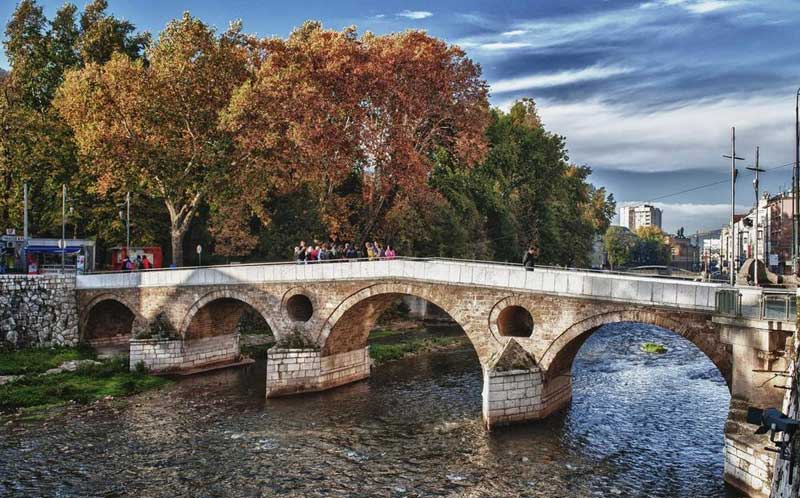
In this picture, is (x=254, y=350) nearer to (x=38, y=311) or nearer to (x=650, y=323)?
(x=38, y=311)

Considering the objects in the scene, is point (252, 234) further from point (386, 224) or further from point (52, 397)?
point (52, 397)

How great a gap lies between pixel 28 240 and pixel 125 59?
1173 cm

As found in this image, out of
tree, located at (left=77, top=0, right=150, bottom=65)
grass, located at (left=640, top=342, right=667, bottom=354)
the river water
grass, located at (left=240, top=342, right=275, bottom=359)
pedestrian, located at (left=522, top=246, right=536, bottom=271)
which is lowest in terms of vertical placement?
the river water

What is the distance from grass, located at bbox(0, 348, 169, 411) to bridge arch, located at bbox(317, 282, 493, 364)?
8249mm

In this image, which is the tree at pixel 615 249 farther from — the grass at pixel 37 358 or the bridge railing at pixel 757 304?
the bridge railing at pixel 757 304

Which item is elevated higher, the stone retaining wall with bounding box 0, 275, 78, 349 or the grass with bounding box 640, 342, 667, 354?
the stone retaining wall with bounding box 0, 275, 78, 349

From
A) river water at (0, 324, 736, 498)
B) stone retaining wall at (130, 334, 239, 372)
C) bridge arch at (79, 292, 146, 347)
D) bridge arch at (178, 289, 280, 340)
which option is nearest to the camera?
river water at (0, 324, 736, 498)

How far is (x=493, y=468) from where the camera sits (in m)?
17.8

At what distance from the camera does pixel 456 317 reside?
23.2 metres

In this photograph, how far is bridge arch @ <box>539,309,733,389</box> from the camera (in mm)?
17562

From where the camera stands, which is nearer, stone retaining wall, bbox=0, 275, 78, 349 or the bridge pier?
the bridge pier

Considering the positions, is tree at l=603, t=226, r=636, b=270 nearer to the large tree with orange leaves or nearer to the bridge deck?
the large tree with orange leaves

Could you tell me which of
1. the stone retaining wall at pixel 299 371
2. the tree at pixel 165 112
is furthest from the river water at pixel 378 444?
the tree at pixel 165 112

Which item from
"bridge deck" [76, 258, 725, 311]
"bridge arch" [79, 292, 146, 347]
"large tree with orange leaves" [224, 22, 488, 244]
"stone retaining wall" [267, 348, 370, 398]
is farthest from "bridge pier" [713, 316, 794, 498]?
"bridge arch" [79, 292, 146, 347]
